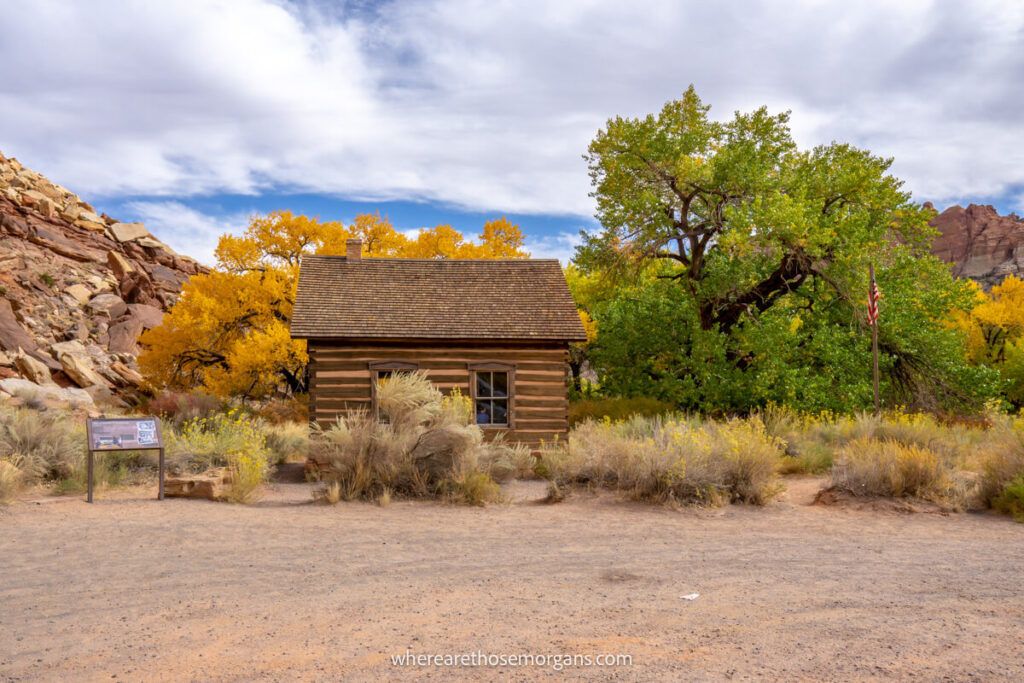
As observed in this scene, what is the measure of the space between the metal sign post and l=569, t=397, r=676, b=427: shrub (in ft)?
36.9

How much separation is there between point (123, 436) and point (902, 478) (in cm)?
1120

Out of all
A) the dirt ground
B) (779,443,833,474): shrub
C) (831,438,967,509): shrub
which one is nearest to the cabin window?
(779,443,833,474): shrub

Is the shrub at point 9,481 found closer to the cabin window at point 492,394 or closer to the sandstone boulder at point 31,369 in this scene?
the cabin window at point 492,394

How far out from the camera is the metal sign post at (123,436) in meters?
10.8

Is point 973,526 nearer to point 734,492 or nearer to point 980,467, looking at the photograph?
point 734,492

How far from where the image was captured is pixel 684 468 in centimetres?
1087

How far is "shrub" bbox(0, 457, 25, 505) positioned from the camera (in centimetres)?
1033

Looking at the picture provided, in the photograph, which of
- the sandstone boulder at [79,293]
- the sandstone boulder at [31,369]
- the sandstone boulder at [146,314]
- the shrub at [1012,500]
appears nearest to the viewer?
the shrub at [1012,500]

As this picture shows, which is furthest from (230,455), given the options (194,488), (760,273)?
(760,273)

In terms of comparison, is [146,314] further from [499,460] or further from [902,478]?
[902,478]

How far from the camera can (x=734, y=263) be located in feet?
68.1

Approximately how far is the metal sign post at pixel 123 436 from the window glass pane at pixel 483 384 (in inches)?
263

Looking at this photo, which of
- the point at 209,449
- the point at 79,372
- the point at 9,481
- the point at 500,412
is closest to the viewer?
the point at 9,481

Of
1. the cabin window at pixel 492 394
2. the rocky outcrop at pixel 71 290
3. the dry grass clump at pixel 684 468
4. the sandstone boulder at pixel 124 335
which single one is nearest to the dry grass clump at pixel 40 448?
the cabin window at pixel 492 394
